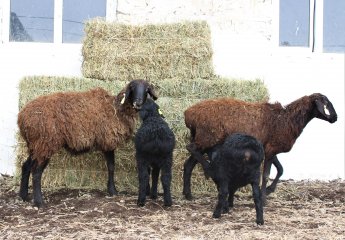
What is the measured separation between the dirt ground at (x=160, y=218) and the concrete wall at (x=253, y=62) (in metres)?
1.78

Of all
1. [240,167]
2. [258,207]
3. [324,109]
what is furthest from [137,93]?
[324,109]

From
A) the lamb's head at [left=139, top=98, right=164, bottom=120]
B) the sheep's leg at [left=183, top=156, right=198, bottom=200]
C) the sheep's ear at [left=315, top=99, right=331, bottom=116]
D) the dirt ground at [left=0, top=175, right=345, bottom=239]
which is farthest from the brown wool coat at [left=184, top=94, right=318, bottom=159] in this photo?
the dirt ground at [left=0, top=175, right=345, bottom=239]

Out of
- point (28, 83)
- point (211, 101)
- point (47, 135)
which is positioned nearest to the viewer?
point (47, 135)

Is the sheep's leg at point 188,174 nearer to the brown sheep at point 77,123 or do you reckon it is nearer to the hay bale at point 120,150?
the hay bale at point 120,150

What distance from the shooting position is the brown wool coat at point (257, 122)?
686 cm

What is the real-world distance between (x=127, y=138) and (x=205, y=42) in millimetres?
2008

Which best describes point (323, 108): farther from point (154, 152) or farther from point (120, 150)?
point (120, 150)

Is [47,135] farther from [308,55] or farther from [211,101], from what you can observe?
[308,55]

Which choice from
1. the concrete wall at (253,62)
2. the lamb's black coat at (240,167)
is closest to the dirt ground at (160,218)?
the lamb's black coat at (240,167)

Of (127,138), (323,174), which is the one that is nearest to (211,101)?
(127,138)

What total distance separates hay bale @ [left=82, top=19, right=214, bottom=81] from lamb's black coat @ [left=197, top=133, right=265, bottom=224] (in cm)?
246

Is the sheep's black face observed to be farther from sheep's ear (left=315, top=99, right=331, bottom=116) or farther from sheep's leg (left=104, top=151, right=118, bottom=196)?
sheep's leg (left=104, top=151, right=118, bottom=196)

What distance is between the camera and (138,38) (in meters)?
8.35

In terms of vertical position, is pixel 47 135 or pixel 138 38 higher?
pixel 138 38
